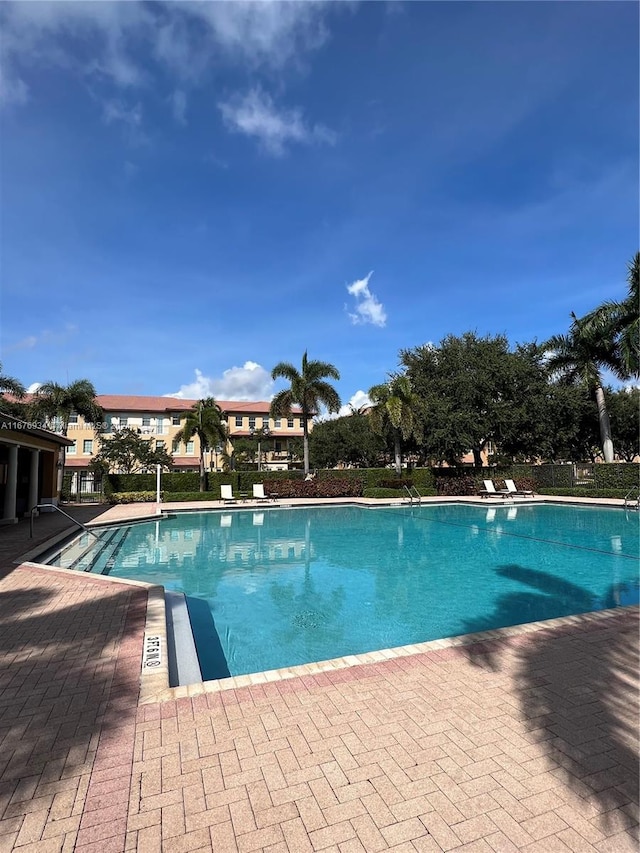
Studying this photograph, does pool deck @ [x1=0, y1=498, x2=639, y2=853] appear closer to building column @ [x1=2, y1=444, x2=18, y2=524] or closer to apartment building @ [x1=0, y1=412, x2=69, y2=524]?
apartment building @ [x1=0, y1=412, x2=69, y2=524]

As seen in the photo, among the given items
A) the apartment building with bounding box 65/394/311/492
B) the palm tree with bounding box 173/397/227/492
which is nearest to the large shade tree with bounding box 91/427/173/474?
the palm tree with bounding box 173/397/227/492

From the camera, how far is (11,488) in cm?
1490

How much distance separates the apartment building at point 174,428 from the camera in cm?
4775

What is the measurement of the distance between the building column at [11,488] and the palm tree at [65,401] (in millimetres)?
11423

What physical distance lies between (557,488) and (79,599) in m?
27.0

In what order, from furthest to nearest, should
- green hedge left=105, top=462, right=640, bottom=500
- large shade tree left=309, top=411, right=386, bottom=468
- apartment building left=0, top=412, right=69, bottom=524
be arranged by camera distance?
large shade tree left=309, top=411, right=386, bottom=468, green hedge left=105, top=462, right=640, bottom=500, apartment building left=0, top=412, right=69, bottom=524

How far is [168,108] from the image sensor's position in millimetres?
10195

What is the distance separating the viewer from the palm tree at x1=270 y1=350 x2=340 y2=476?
27875 millimetres

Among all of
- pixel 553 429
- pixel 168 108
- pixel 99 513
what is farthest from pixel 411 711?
pixel 553 429

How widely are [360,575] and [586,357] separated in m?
27.4

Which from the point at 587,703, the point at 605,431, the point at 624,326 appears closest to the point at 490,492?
the point at 605,431

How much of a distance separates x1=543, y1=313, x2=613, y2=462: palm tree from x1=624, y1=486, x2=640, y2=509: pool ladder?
7237 millimetres

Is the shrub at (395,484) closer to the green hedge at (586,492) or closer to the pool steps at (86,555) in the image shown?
the green hedge at (586,492)

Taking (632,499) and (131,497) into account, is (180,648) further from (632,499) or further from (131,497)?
(632,499)
